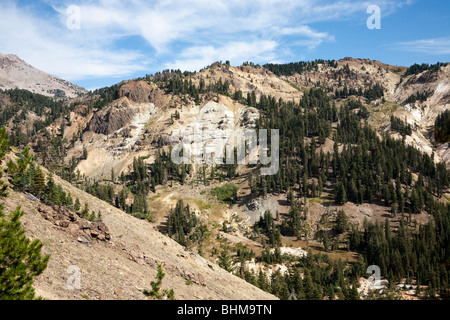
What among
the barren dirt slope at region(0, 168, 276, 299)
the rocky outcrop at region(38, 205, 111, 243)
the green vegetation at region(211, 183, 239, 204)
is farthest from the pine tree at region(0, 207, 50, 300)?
the green vegetation at region(211, 183, 239, 204)

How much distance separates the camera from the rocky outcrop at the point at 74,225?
33.7 meters

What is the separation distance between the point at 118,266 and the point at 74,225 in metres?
8.91

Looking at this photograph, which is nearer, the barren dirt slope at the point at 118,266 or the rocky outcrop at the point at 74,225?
the barren dirt slope at the point at 118,266

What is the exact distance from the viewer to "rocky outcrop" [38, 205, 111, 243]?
33.7 metres

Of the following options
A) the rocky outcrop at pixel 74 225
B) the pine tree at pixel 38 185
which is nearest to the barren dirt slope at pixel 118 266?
the rocky outcrop at pixel 74 225

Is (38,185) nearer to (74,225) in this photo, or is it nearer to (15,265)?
(74,225)

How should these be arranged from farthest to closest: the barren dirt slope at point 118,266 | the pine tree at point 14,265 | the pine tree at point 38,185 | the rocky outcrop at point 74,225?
1. the pine tree at point 38,185
2. the rocky outcrop at point 74,225
3. the barren dirt slope at point 118,266
4. the pine tree at point 14,265

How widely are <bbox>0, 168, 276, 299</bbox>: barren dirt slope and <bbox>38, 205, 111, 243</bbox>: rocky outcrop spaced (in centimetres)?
56

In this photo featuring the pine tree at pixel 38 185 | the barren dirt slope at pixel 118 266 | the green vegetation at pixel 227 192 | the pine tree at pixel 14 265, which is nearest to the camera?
the pine tree at pixel 14 265

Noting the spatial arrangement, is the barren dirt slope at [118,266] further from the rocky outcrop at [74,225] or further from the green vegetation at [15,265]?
the green vegetation at [15,265]

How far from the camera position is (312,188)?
15462 cm

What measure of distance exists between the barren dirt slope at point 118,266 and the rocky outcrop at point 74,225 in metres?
0.56
